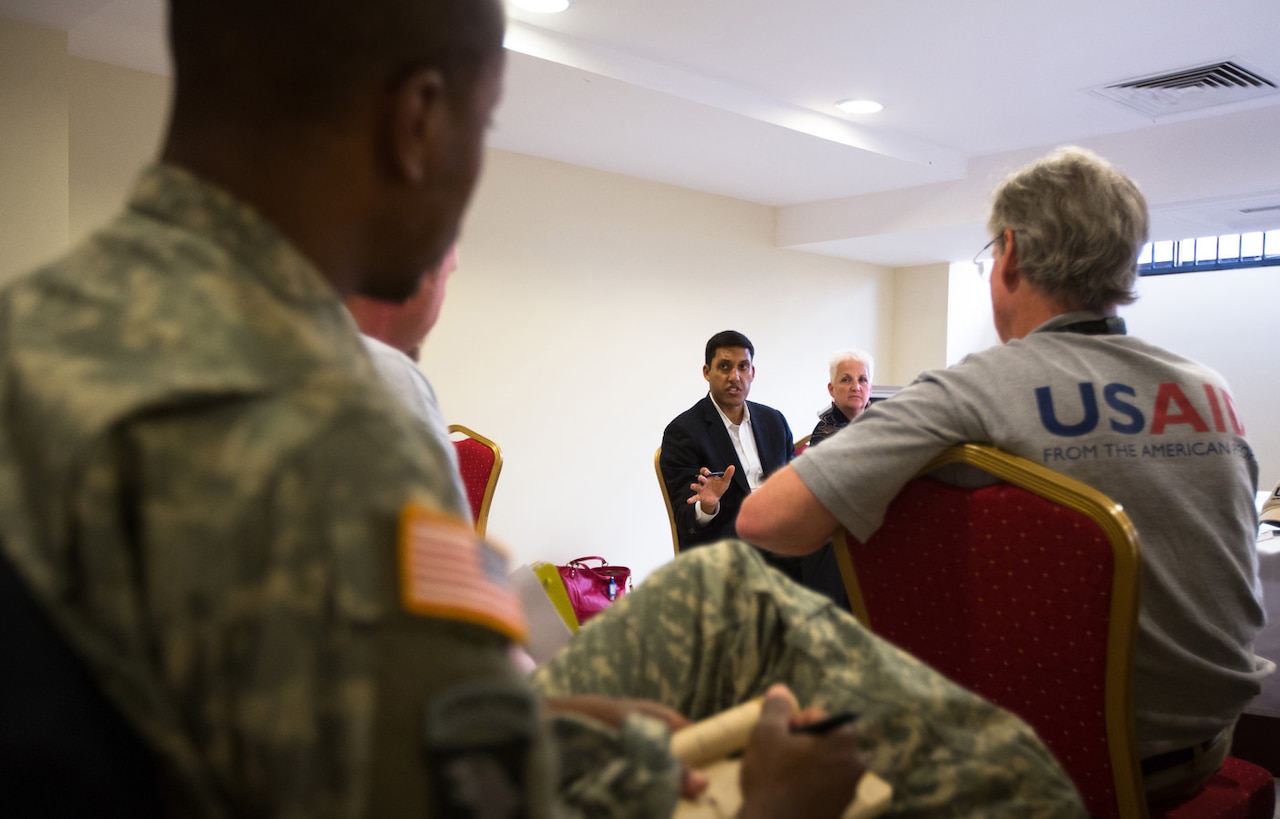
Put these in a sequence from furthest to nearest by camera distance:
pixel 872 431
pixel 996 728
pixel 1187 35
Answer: pixel 1187 35 < pixel 872 431 < pixel 996 728

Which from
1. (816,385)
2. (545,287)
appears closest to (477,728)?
(545,287)

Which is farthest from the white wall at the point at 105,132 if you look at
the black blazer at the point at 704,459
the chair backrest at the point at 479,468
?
the black blazer at the point at 704,459

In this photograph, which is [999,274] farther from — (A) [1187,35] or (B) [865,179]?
(B) [865,179]

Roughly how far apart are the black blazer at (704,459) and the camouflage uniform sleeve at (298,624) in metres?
3.69

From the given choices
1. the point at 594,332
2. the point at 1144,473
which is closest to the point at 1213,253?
the point at 594,332

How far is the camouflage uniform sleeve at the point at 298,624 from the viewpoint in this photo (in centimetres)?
44

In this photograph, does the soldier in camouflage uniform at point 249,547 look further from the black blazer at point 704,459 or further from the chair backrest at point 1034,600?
the black blazer at point 704,459

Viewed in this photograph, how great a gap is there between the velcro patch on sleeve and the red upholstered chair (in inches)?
35.5

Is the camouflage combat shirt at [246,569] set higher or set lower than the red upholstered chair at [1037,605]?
higher

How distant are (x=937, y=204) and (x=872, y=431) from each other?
551 cm

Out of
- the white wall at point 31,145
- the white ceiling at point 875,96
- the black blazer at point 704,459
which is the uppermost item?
the white ceiling at point 875,96

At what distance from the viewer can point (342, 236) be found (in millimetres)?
590

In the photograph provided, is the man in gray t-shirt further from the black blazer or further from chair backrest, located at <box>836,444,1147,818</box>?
the black blazer

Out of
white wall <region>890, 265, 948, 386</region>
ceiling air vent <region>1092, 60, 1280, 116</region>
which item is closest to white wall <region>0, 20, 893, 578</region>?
white wall <region>890, 265, 948, 386</region>
